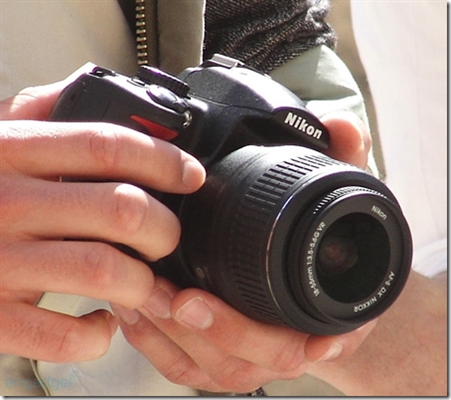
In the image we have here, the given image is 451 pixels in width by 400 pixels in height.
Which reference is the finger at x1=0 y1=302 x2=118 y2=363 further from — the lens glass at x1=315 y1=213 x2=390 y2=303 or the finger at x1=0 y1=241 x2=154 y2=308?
the lens glass at x1=315 y1=213 x2=390 y2=303

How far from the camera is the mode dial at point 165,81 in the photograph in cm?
43

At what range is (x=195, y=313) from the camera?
0.42 m

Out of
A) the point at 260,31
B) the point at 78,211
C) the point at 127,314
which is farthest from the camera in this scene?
the point at 260,31

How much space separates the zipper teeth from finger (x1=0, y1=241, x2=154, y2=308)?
218 millimetres

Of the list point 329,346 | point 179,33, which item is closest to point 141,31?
point 179,33

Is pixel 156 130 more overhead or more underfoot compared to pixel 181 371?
more overhead

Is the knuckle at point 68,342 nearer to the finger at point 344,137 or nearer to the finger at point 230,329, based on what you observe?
the finger at point 230,329

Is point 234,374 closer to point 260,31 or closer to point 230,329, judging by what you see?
point 230,329

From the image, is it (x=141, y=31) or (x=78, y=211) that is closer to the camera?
(x=78, y=211)

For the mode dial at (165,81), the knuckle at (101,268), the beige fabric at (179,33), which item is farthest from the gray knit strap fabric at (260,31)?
the knuckle at (101,268)

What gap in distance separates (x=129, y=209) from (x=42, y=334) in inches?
3.2

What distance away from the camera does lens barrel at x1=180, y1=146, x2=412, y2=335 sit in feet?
1.24

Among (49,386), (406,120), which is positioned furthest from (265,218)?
(406,120)

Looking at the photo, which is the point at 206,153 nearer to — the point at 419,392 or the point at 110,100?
the point at 110,100
